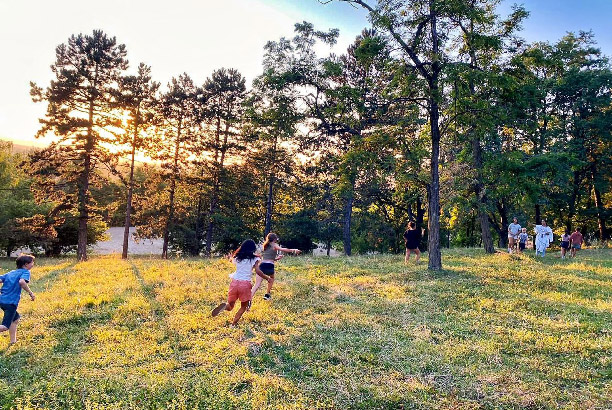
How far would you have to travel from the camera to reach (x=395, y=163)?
15945mm

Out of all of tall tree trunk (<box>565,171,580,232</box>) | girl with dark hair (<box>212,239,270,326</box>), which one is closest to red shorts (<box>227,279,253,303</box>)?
girl with dark hair (<box>212,239,270,326</box>)

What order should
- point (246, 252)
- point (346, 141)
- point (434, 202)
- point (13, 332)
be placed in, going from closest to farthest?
point (13, 332), point (246, 252), point (434, 202), point (346, 141)

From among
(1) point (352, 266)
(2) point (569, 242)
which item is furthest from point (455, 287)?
(2) point (569, 242)

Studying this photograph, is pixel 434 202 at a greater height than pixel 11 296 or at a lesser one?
greater

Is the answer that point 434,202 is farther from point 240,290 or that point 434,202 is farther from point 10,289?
point 10,289

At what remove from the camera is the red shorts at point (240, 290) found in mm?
8055

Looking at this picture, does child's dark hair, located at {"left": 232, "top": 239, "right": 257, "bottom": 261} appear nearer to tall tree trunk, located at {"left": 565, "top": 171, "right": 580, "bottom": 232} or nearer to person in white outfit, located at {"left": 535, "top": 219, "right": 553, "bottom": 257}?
person in white outfit, located at {"left": 535, "top": 219, "right": 553, "bottom": 257}

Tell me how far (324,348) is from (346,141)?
24.0 metres

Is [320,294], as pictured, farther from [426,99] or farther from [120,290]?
[426,99]

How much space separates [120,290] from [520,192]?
18.3 m

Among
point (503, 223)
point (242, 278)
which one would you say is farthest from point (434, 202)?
point (503, 223)

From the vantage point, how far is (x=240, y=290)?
26.5ft

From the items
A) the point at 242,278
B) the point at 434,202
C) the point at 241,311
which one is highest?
the point at 434,202

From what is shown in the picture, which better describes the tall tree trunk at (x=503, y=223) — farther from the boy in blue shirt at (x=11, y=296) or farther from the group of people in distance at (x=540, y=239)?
the boy in blue shirt at (x=11, y=296)
